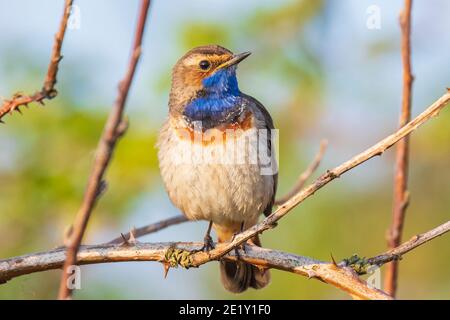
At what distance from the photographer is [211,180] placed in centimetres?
674

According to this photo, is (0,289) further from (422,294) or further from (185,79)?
(422,294)

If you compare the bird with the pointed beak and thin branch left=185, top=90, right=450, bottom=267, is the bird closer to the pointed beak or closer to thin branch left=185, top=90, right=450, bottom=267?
the pointed beak

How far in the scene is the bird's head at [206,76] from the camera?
746 cm

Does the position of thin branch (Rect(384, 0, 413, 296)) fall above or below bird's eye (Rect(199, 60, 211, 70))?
below

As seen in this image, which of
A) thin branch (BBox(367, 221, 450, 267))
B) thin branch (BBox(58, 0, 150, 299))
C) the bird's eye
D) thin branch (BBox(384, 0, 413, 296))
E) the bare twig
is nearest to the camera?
thin branch (BBox(58, 0, 150, 299))

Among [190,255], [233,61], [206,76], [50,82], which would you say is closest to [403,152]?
[190,255]

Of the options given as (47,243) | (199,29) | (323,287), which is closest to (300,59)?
(199,29)

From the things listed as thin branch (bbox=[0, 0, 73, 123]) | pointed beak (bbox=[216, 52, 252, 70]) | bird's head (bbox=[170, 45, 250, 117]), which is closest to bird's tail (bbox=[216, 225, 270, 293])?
bird's head (bbox=[170, 45, 250, 117])

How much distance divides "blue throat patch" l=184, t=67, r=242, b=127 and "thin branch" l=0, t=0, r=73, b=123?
9.27 ft

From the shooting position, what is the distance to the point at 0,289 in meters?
6.64

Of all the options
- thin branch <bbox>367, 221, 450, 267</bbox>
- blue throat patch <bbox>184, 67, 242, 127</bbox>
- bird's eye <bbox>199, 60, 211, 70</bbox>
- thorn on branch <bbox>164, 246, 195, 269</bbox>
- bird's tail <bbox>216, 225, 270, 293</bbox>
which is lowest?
thin branch <bbox>367, 221, 450, 267</bbox>

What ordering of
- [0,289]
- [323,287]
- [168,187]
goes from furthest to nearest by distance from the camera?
[323,287] < [168,187] < [0,289]

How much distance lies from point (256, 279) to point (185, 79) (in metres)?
2.02

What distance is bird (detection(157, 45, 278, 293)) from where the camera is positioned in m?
6.76
